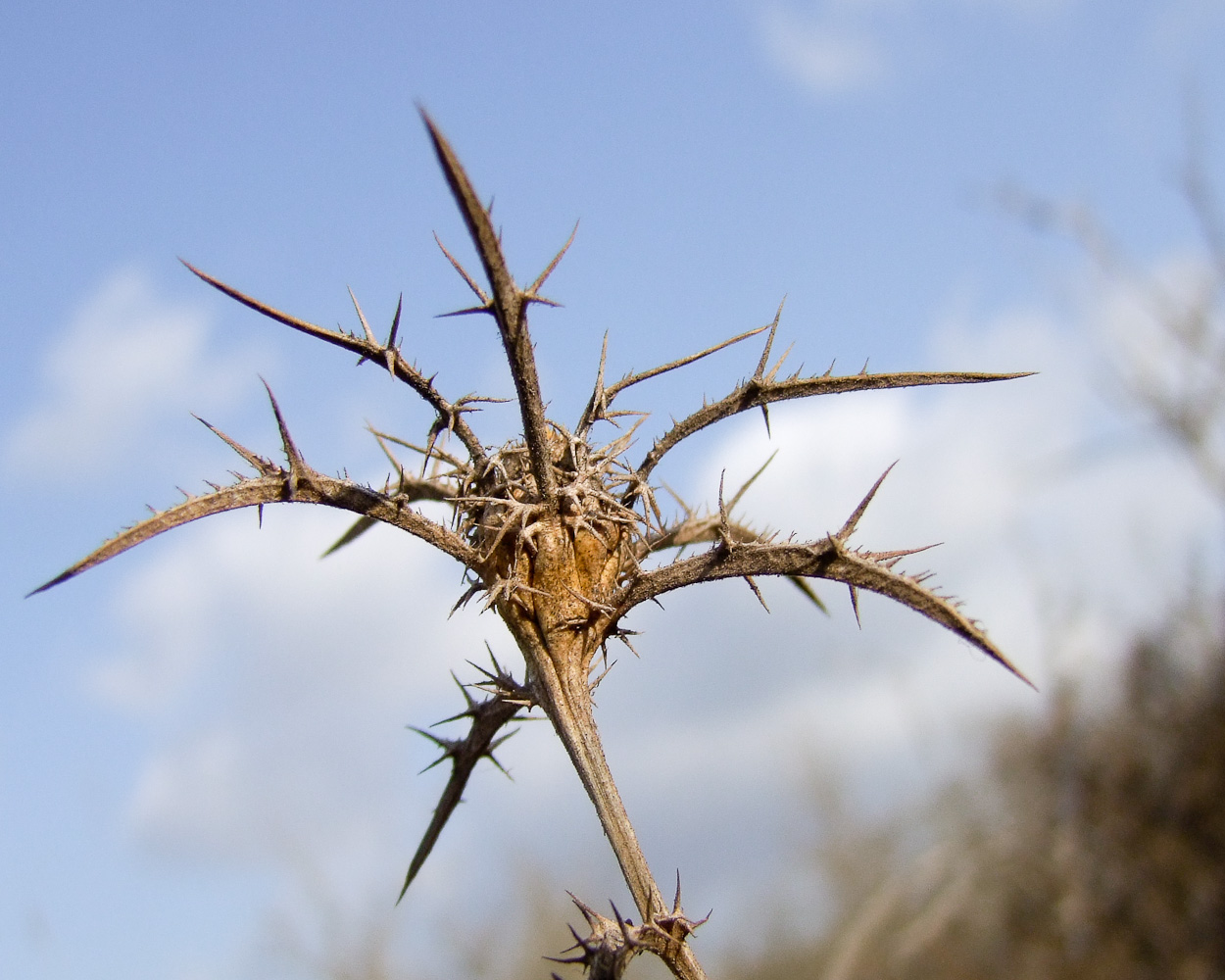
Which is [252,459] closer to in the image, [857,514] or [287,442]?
[287,442]

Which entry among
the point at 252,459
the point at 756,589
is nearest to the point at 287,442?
the point at 252,459

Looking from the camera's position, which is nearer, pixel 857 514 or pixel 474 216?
pixel 474 216

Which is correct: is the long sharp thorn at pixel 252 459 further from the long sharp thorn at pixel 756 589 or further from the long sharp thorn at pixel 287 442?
the long sharp thorn at pixel 756 589

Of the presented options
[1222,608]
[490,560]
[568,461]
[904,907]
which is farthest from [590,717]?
[1222,608]

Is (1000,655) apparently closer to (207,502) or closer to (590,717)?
(590,717)

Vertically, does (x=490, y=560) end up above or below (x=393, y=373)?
below

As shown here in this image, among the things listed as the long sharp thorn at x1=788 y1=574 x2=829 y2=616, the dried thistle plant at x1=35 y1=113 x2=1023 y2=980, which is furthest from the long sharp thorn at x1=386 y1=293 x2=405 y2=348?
the long sharp thorn at x1=788 y1=574 x2=829 y2=616

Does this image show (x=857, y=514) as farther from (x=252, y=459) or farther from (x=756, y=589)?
(x=252, y=459)

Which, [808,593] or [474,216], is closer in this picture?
[474,216]

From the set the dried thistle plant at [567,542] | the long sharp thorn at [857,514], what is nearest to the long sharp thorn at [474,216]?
the dried thistle plant at [567,542]
